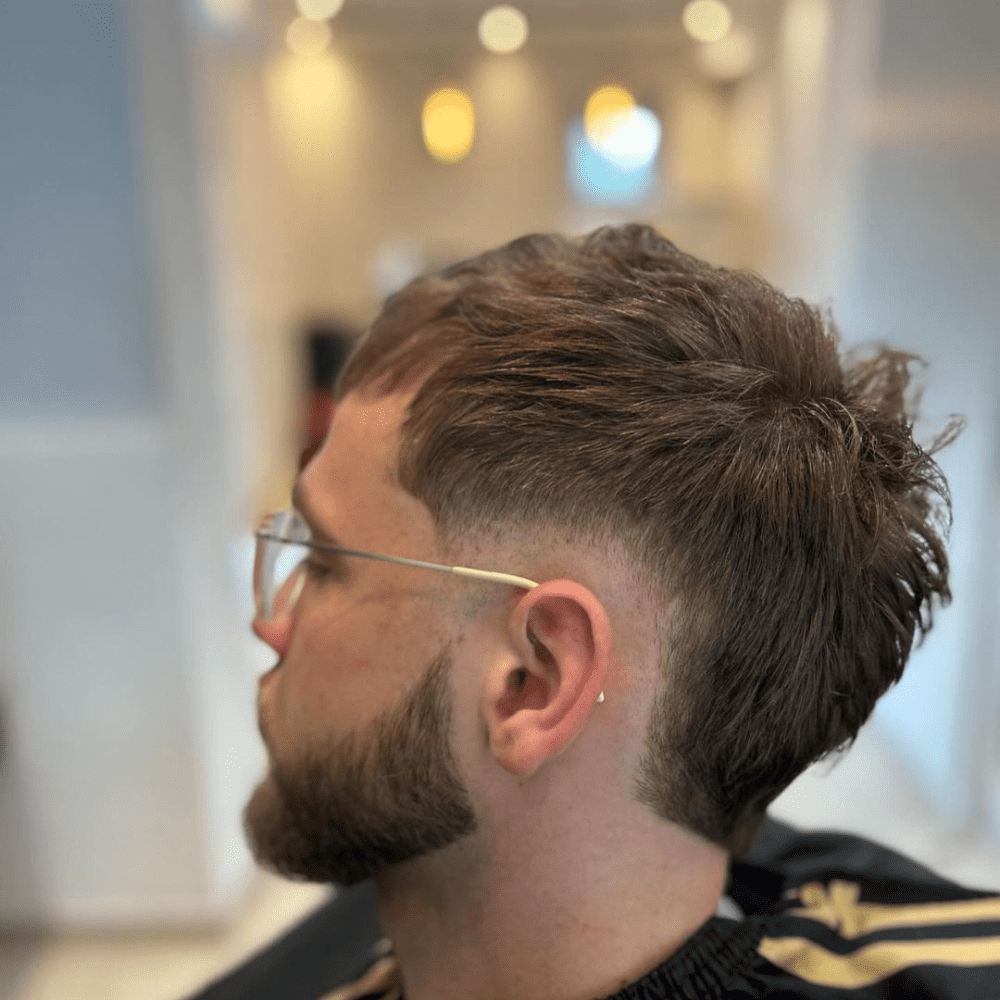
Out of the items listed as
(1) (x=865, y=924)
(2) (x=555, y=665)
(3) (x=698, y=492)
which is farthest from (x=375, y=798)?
(1) (x=865, y=924)

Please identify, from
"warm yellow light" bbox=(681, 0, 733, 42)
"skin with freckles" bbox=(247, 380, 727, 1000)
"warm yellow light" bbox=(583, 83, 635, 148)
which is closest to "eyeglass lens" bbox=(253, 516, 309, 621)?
"skin with freckles" bbox=(247, 380, 727, 1000)

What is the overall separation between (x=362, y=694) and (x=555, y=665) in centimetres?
19

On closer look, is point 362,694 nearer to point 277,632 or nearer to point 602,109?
point 277,632

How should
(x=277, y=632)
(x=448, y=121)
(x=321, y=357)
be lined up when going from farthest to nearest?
(x=321, y=357) < (x=448, y=121) < (x=277, y=632)

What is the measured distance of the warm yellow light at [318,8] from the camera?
14.8 feet

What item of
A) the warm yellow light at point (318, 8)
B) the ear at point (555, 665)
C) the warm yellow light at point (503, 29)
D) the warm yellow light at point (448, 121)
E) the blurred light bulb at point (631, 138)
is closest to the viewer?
the ear at point (555, 665)

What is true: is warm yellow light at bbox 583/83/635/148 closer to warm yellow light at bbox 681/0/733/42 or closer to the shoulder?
warm yellow light at bbox 681/0/733/42

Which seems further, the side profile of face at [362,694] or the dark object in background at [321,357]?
the dark object in background at [321,357]

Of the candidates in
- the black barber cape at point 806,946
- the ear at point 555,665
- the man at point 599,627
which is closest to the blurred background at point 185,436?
the black barber cape at point 806,946

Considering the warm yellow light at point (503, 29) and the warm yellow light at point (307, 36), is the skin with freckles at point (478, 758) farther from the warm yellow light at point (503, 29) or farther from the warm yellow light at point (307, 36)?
the warm yellow light at point (503, 29)

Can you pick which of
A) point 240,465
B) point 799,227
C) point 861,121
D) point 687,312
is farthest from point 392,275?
point 687,312

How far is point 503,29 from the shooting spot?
5.92 meters

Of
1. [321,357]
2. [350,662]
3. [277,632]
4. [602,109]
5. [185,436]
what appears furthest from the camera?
[602,109]

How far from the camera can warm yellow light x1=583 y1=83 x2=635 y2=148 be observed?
5621 millimetres
